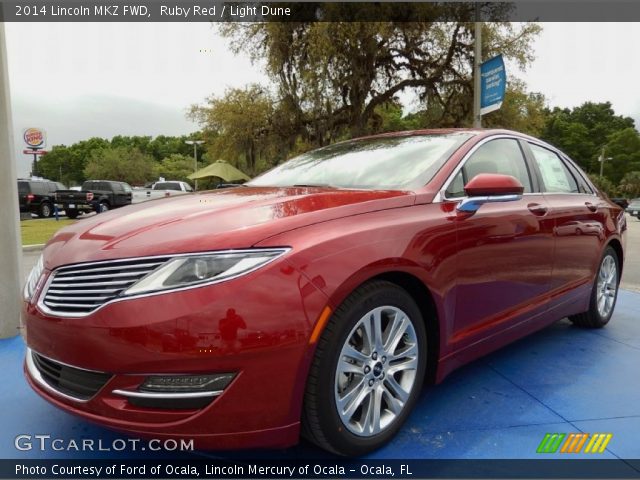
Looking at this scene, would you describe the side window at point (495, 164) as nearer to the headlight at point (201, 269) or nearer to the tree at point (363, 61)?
the headlight at point (201, 269)

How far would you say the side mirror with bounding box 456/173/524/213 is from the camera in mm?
2535

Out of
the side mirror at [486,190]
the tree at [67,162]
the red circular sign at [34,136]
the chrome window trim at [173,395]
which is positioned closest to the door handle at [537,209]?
the side mirror at [486,190]

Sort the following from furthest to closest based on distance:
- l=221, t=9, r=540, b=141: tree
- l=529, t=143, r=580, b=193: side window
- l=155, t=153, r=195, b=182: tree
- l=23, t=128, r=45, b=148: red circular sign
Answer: l=155, t=153, r=195, b=182: tree
l=23, t=128, r=45, b=148: red circular sign
l=221, t=9, r=540, b=141: tree
l=529, t=143, r=580, b=193: side window

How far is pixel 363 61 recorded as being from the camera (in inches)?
667

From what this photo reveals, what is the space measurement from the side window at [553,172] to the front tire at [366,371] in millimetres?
1836

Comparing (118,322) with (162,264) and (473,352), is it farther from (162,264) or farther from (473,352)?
(473,352)

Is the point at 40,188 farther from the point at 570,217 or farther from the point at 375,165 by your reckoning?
the point at 570,217

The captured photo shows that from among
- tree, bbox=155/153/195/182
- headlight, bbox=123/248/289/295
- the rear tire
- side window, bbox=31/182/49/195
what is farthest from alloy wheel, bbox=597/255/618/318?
tree, bbox=155/153/195/182

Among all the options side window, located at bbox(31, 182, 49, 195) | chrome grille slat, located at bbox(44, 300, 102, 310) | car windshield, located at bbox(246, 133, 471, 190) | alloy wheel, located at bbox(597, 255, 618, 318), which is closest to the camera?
chrome grille slat, located at bbox(44, 300, 102, 310)

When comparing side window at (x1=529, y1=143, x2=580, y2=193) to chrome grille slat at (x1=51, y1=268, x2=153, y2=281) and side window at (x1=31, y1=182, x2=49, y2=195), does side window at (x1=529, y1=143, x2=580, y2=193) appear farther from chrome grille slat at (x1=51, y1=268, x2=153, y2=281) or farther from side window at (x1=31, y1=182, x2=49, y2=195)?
side window at (x1=31, y1=182, x2=49, y2=195)

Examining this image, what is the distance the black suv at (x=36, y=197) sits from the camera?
2141cm

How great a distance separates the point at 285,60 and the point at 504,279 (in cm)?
1654

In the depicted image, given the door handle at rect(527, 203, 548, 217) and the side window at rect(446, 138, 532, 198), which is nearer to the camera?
the side window at rect(446, 138, 532, 198)

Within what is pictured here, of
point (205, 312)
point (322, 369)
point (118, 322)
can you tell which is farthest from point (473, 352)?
point (118, 322)
